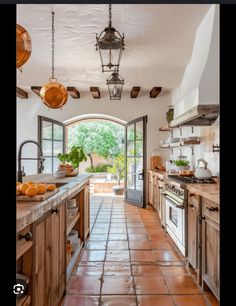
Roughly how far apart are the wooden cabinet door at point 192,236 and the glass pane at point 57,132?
4832mm

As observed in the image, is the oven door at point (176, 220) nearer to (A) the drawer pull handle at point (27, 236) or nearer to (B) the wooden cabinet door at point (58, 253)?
(B) the wooden cabinet door at point (58, 253)

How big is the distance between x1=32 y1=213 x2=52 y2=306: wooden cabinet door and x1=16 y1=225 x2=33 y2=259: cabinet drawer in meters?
0.10

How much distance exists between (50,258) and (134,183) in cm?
542

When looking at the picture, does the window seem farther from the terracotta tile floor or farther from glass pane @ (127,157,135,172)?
the terracotta tile floor

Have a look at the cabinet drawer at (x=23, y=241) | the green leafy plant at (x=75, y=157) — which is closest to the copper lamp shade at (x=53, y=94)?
the green leafy plant at (x=75, y=157)

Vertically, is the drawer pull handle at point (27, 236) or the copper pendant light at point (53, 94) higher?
the copper pendant light at point (53, 94)

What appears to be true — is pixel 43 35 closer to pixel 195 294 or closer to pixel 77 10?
pixel 77 10

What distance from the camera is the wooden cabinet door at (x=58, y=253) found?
2104 mm

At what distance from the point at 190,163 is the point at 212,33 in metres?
3.08

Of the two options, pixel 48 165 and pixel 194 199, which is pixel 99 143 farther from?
pixel 194 199

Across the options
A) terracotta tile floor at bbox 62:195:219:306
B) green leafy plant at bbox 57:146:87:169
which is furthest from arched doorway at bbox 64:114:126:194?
green leafy plant at bbox 57:146:87:169

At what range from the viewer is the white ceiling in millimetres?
3227

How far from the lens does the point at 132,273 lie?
10.3ft
